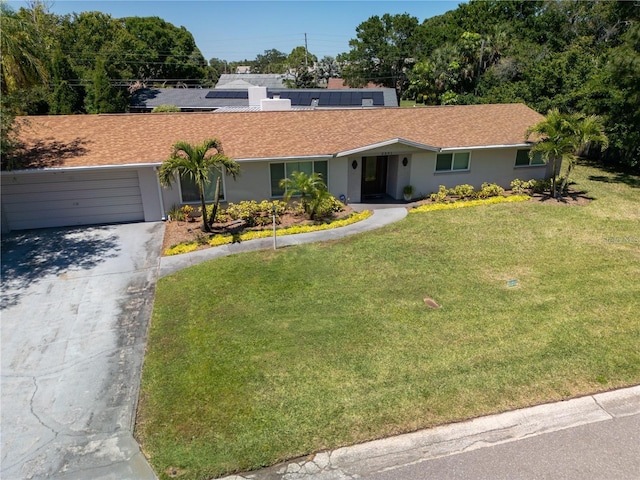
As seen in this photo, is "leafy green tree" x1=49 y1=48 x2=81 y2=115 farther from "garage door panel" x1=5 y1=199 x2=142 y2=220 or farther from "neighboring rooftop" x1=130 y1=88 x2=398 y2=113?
"garage door panel" x1=5 y1=199 x2=142 y2=220

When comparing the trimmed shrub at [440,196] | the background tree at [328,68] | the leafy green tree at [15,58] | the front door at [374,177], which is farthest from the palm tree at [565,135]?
the background tree at [328,68]

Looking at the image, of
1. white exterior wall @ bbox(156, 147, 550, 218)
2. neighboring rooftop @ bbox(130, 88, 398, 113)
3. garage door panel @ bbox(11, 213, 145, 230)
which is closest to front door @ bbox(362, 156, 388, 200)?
white exterior wall @ bbox(156, 147, 550, 218)

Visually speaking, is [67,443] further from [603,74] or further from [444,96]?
[444,96]

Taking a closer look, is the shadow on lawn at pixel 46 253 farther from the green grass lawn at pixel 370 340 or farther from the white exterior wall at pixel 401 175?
the green grass lawn at pixel 370 340

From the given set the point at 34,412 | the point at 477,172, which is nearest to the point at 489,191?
the point at 477,172

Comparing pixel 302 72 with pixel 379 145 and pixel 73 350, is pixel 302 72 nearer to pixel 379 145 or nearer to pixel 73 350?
pixel 379 145
